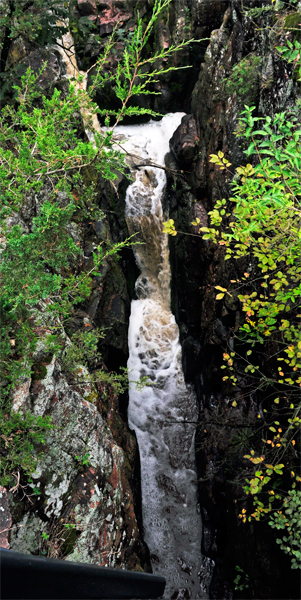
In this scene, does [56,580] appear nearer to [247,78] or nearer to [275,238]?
[275,238]

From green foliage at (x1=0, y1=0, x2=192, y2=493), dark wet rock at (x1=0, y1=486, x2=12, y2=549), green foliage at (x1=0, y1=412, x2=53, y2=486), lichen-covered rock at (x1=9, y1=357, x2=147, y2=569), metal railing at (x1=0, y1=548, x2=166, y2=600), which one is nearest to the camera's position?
metal railing at (x1=0, y1=548, x2=166, y2=600)

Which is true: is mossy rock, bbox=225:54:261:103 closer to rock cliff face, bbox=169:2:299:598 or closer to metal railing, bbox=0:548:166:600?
rock cliff face, bbox=169:2:299:598

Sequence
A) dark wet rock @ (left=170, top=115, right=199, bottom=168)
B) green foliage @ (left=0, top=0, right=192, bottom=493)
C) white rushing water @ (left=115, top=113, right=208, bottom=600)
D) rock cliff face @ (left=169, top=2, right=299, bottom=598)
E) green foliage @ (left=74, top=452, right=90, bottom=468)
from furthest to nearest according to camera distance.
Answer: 1. dark wet rock @ (left=170, top=115, right=199, bottom=168)
2. white rushing water @ (left=115, top=113, right=208, bottom=600)
3. rock cliff face @ (left=169, top=2, right=299, bottom=598)
4. green foliage @ (left=74, top=452, right=90, bottom=468)
5. green foliage @ (left=0, top=0, right=192, bottom=493)

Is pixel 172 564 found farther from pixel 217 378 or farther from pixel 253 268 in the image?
pixel 253 268

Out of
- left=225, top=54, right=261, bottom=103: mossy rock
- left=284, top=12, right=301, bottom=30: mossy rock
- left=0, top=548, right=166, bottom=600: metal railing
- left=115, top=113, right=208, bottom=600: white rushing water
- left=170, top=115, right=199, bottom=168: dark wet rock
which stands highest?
left=284, top=12, right=301, bottom=30: mossy rock

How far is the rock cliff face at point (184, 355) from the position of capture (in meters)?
3.59

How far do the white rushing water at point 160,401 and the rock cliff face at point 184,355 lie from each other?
33cm

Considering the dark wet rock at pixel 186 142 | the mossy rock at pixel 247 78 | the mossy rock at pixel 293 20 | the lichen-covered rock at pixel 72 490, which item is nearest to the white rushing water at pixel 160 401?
the dark wet rock at pixel 186 142

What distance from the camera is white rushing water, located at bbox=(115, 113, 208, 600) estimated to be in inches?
247

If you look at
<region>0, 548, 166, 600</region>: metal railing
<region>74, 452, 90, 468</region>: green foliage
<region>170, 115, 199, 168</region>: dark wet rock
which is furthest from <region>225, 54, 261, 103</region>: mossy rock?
<region>0, 548, 166, 600</region>: metal railing

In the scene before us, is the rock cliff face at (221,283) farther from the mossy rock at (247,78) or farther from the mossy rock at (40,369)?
the mossy rock at (40,369)

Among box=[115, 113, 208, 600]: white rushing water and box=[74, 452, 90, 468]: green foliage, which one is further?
box=[115, 113, 208, 600]: white rushing water

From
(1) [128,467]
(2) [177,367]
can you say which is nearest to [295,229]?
(1) [128,467]

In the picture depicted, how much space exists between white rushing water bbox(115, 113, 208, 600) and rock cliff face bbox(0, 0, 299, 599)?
1.08 feet
